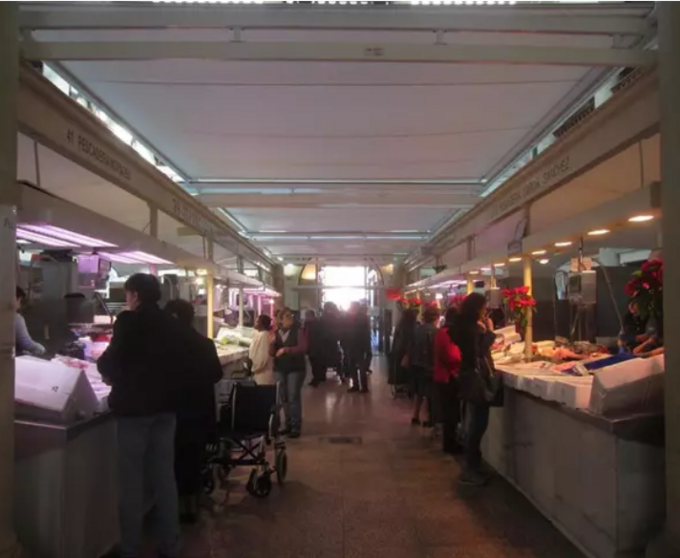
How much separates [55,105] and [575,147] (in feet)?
10.7

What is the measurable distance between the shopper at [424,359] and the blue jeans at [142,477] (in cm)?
360

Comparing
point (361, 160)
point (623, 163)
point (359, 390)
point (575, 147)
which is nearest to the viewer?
point (575, 147)

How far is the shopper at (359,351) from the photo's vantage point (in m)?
10.2

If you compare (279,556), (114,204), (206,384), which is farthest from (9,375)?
(114,204)

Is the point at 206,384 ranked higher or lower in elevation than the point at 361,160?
lower

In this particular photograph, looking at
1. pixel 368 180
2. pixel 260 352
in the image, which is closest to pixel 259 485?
pixel 260 352

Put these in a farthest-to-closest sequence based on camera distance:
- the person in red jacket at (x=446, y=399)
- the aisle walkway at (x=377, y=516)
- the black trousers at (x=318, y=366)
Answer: the black trousers at (x=318, y=366), the person in red jacket at (x=446, y=399), the aisle walkway at (x=377, y=516)

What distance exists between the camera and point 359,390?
10234 mm

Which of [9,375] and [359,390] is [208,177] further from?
[359,390]

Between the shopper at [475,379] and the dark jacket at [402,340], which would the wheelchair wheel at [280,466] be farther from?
the dark jacket at [402,340]

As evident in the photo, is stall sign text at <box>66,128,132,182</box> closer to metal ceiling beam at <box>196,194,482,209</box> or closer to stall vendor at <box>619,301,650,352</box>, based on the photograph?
metal ceiling beam at <box>196,194,482,209</box>

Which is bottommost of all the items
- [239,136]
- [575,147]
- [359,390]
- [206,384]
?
[359,390]

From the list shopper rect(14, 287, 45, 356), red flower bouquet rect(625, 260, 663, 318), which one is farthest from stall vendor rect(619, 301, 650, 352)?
shopper rect(14, 287, 45, 356)

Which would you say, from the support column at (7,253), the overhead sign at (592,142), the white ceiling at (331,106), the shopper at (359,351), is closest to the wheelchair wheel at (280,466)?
the support column at (7,253)
